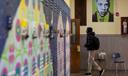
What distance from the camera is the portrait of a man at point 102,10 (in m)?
15.0

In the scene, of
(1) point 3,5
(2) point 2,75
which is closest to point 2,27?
(1) point 3,5

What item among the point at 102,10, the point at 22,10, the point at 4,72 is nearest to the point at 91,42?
the point at 102,10

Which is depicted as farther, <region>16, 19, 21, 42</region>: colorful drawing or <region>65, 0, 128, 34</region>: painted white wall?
<region>65, 0, 128, 34</region>: painted white wall

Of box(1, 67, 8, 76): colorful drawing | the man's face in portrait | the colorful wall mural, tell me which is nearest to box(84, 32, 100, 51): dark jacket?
the man's face in portrait

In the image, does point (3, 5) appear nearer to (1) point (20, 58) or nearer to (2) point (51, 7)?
(1) point (20, 58)

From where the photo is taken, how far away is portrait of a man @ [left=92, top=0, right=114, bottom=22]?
1501 cm

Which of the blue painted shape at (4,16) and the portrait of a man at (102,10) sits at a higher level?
the portrait of a man at (102,10)

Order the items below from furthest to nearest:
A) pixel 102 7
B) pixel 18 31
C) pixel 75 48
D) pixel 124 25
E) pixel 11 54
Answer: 1. pixel 102 7
2. pixel 124 25
3. pixel 75 48
4. pixel 18 31
5. pixel 11 54

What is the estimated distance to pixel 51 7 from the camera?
3.84m

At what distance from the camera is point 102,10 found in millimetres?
15133

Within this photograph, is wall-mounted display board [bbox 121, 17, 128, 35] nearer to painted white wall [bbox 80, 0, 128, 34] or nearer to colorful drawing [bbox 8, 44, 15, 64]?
painted white wall [bbox 80, 0, 128, 34]

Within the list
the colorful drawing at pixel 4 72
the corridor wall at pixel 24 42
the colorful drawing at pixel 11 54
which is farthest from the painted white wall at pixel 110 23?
the colorful drawing at pixel 4 72

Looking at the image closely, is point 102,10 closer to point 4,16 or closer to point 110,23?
point 110,23

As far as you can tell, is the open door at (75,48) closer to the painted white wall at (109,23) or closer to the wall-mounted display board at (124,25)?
the painted white wall at (109,23)
